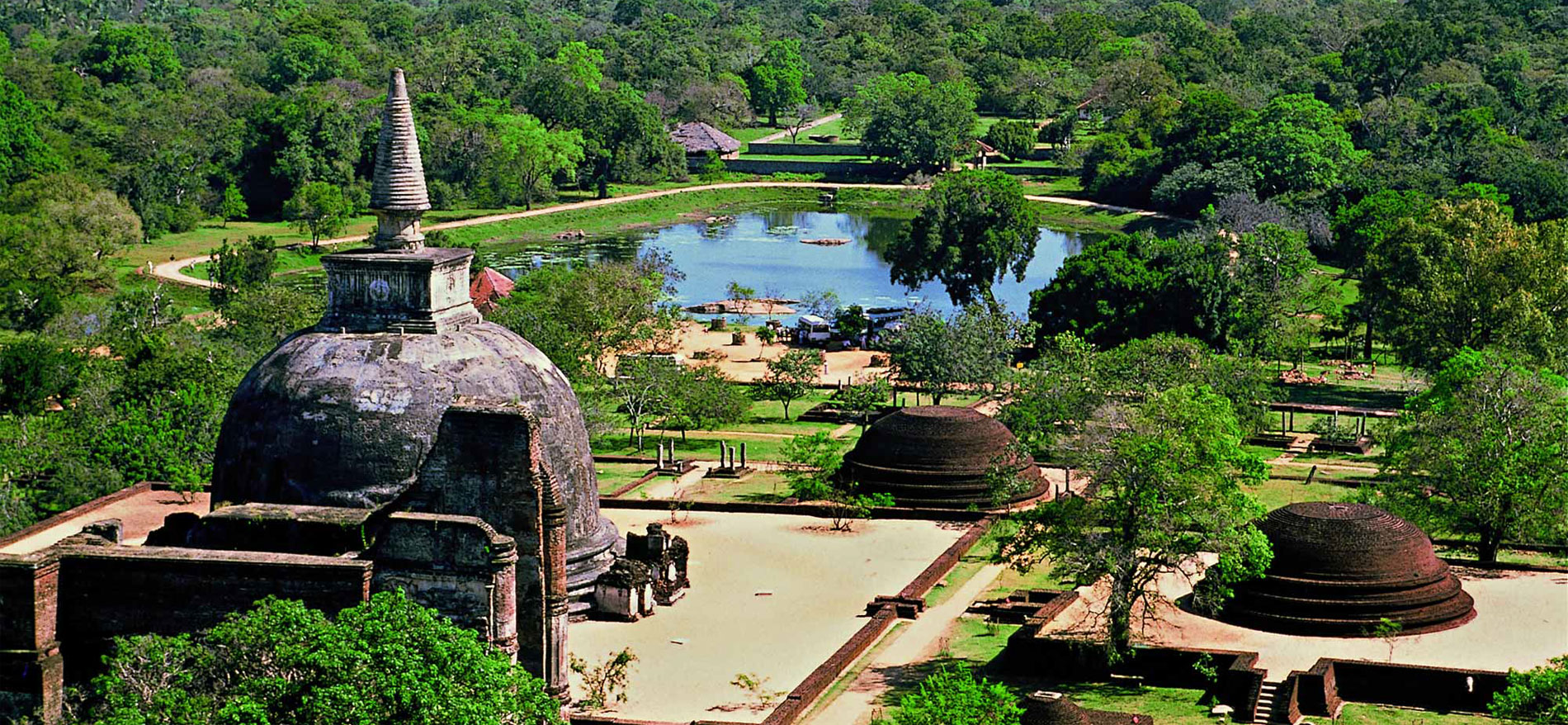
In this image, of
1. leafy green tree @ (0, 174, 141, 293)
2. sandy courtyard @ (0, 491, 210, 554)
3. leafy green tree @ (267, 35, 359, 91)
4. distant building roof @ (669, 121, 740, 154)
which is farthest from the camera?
leafy green tree @ (267, 35, 359, 91)

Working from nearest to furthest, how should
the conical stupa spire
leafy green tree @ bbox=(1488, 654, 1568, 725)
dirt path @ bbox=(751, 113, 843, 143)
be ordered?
leafy green tree @ bbox=(1488, 654, 1568, 725) → the conical stupa spire → dirt path @ bbox=(751, 113, 843, 143)

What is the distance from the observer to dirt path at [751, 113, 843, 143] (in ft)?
485

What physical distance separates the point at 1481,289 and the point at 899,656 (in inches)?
1135

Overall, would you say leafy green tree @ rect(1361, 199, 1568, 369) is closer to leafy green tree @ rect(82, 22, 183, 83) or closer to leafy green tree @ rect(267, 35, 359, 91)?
leafy green tree @ rect(267, 35, 359, 91)

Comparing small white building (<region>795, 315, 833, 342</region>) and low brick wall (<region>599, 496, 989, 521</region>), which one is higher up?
small white building (<region>795, 315, 833, 342</region>)

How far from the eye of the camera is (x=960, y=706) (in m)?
29.2

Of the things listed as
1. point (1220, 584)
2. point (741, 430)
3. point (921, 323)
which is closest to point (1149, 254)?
point (921, 323)

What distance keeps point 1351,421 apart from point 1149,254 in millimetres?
11826

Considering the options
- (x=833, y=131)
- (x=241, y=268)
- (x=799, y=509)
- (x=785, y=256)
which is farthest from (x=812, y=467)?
(x=833, y=131)

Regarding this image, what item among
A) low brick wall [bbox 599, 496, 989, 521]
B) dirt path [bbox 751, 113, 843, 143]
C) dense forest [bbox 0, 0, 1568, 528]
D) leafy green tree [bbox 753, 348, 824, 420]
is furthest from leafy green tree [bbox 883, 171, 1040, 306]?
dirt path [bbox 751, 113, 843, 143]

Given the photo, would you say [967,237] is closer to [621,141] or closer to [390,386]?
[390,386]

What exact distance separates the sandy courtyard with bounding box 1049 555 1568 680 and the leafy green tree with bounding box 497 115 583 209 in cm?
8090

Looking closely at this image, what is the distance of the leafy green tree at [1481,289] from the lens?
59.1m

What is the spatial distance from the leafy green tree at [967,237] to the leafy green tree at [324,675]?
177ft
